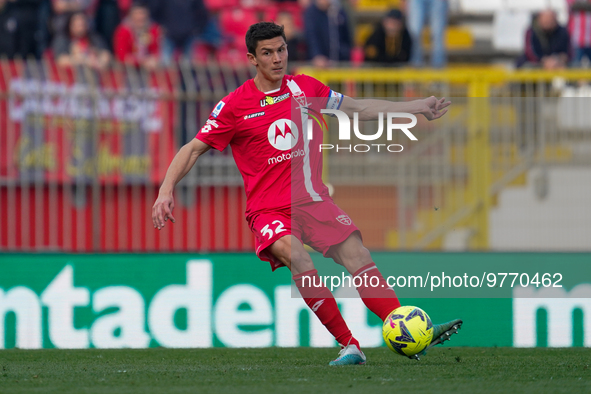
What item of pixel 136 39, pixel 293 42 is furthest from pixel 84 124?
pixel 293 42

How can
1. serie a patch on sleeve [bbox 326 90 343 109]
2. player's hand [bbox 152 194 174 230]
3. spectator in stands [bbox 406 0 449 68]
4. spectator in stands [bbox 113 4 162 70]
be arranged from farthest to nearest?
spectator in stands [bbox 406 0 449 68] → spectator in stands [bbox 113 4 162 70] → serie a patch on sleeve [bbox 326 90 343 109] → player's hand [bbox 152 194 174 230]

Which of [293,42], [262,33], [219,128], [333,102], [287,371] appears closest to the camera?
[287,371]

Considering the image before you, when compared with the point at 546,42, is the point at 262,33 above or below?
below

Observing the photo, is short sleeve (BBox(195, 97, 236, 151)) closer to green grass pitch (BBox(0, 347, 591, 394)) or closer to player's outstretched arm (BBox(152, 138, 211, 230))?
player's outstretched arm (BBox(152, 138, 211, 230))

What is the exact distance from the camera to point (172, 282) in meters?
7.89

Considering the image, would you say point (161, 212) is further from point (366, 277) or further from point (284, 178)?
point (366, 277)

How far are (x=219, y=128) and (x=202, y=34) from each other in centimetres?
668

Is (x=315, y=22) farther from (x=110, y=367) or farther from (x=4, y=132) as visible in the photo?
(x=110, y=367)

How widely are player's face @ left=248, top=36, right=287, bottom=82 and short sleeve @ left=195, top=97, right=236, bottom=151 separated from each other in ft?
1.09

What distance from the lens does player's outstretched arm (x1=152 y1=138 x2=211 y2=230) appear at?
5.33m

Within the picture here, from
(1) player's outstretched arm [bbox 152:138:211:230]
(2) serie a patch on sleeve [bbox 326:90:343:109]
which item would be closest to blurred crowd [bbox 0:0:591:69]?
(2) serie a patch on sleeve [bbox 326:90:343:109]

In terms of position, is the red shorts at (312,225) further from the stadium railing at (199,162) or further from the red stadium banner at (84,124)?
the red stadium banner at (84,124)

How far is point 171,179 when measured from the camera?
5.54 metres

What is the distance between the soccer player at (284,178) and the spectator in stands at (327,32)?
563 cm
